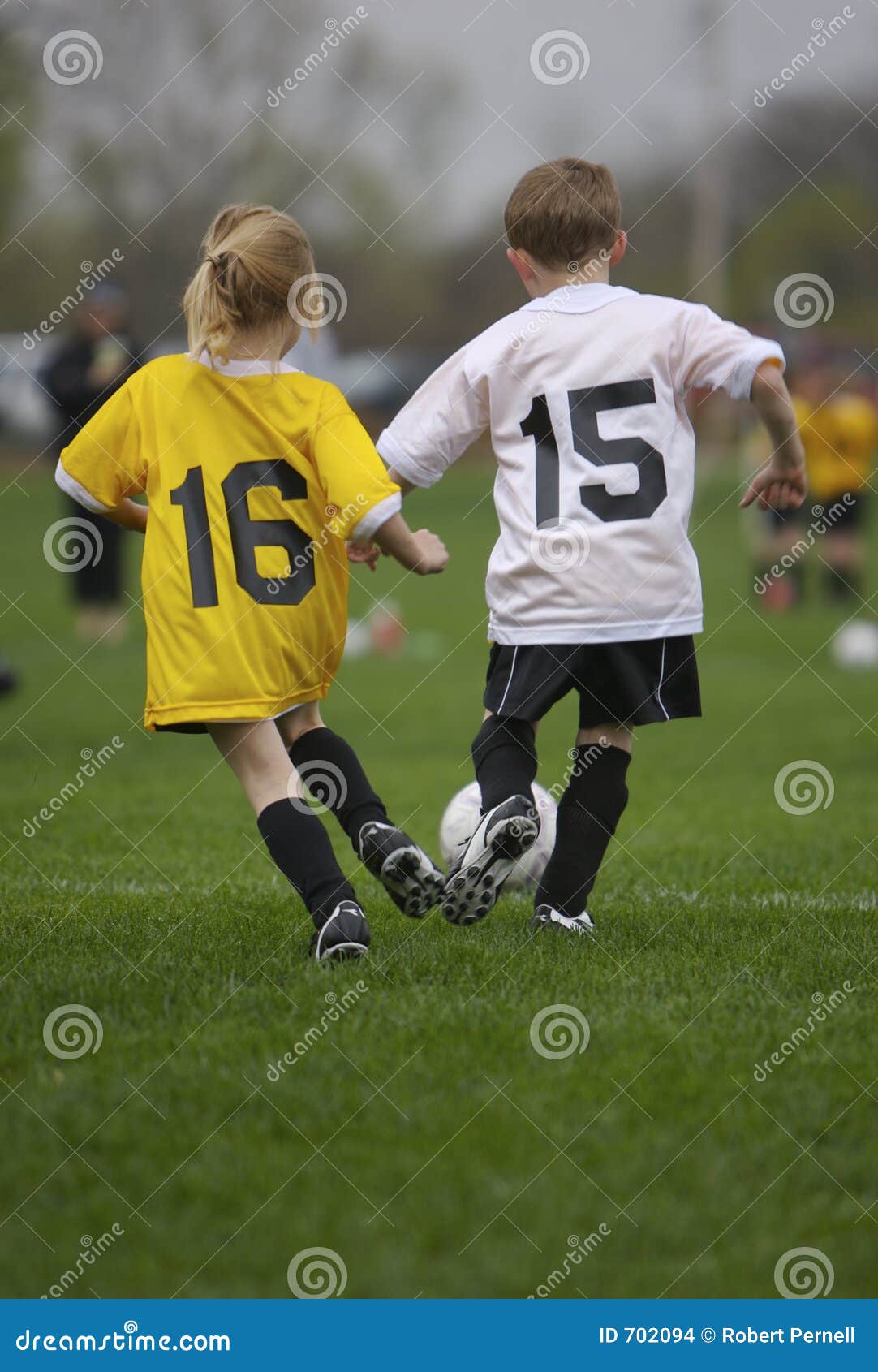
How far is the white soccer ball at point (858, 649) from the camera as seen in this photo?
11.8 m

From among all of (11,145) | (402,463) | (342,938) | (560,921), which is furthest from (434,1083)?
(11,145)

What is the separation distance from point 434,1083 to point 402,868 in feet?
2.83

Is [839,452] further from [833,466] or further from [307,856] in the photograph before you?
[307,856]

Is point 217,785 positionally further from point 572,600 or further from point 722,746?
point 572,600

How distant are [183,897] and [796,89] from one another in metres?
43.6

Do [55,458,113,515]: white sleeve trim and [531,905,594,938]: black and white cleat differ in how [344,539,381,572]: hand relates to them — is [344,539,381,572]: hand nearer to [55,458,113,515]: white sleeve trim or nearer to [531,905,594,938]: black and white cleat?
[55,458,113,515]: white sleeve trim

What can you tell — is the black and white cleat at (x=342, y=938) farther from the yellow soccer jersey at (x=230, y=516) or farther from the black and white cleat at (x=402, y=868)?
the yellow soccer jersey at (x=230, y=516)

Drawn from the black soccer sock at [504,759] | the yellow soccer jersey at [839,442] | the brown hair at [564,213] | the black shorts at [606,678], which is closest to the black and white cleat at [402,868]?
the black soccer sock at [504,759]

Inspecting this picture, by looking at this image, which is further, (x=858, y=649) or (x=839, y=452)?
(x=839, y=452)

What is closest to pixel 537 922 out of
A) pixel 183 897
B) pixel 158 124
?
pixel 183 897

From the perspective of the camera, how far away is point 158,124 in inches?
1159

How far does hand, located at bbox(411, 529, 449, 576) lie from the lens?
3.59m

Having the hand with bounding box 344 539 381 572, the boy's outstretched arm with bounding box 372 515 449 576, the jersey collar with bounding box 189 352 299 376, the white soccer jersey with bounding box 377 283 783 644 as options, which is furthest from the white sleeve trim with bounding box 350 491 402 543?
the jersey collar with bounding box 189 352 299 376

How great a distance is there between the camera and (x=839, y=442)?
49.9 ft
